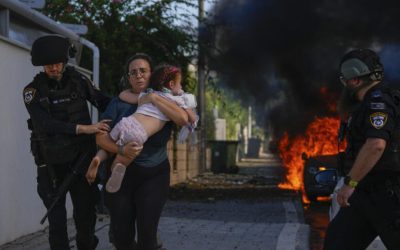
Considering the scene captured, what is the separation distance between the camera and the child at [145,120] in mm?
4352

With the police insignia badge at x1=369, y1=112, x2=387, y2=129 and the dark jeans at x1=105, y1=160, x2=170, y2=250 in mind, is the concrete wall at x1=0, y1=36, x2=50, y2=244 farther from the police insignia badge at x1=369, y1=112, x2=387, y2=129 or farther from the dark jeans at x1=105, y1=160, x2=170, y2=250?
the police insignia badge at x1=369, y1=112, x2=387, y2=129

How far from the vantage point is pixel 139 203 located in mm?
4441

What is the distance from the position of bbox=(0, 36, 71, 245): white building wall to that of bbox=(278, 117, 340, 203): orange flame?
21.6 ft

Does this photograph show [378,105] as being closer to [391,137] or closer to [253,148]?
[391,137]

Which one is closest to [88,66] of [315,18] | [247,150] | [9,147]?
[9,147]

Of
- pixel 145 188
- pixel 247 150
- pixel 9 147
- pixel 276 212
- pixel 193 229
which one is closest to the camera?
pixel 145 188

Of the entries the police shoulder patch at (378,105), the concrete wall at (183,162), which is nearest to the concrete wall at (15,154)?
the police shoulder patch at (378,105)

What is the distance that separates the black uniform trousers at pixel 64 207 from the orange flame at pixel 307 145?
323 inches

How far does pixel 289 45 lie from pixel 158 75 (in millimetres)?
12473

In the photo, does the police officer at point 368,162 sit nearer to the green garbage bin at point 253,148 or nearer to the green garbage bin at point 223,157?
the green garbage bin at point 223,157

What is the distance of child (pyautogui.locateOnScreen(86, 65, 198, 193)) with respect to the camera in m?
4.35

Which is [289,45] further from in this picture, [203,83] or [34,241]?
[34,241]

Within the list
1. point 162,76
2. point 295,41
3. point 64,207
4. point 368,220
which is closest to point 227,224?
point 64,207

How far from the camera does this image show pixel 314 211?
11.6 m
